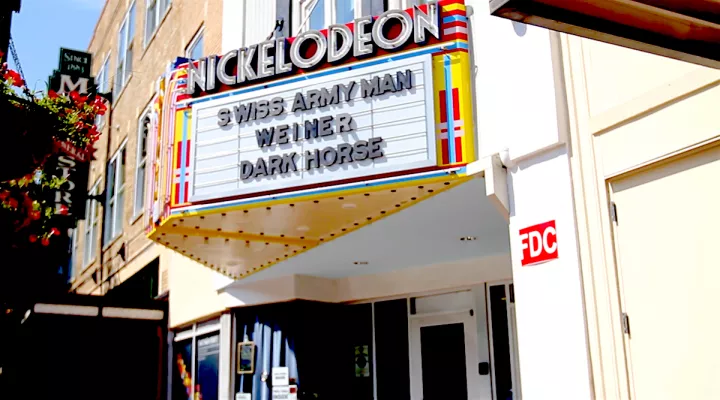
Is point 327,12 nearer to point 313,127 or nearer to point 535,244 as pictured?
point 313,127

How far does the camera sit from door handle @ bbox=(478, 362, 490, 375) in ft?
32.4

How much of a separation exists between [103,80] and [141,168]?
6457 mm

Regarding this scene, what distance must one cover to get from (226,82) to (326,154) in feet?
4.90

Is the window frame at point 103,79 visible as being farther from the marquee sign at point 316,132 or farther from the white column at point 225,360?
the marquee sign at point 316,132

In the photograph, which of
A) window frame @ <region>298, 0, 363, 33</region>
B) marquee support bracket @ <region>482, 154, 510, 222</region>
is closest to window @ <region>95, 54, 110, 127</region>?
window frame @ <region>298, 0, 363, 33</region>

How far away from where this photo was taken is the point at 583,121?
604cm

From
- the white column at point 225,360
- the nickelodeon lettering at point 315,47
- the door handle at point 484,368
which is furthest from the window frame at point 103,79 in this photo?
the door handle at point 484,368

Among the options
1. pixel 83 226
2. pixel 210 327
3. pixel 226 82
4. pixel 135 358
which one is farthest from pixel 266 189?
pixel 83 226

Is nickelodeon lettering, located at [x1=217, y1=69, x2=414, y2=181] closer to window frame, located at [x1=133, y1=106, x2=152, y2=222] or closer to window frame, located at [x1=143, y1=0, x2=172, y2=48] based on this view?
window frame, located at [x1=133, y1=106, x2=152, y2=222]

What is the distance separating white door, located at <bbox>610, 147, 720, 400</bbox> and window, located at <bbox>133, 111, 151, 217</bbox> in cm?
1216

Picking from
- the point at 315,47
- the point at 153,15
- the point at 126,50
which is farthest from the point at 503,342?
the point at 126,50

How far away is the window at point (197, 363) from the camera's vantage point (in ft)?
39.7

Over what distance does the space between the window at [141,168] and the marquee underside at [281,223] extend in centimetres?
652

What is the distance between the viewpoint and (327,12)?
991 cm
